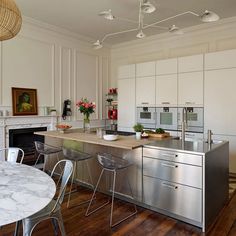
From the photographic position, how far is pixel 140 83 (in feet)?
17.1

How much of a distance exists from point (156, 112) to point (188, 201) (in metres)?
2.78

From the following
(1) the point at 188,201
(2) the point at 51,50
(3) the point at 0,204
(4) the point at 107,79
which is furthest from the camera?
(4) the point at 107,79

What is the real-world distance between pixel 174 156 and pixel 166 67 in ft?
9.10

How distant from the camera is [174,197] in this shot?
2.49m

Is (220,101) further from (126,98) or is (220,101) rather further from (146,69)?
(126,98)

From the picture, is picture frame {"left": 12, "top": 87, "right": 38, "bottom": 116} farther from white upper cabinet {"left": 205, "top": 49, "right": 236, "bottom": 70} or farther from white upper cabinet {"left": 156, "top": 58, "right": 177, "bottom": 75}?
white upper cabinet {"left": 205, "top": 49, "right": 236, "bottom": 70}

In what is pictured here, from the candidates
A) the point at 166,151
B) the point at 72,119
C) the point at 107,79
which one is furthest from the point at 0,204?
the point at 107,79

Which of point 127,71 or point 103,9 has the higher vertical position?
point 103,9

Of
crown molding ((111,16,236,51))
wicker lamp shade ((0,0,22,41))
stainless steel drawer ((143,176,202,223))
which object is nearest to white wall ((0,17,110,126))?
crown molding ((111,16,236,51))

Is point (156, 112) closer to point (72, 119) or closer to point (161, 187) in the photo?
point (72, 119)

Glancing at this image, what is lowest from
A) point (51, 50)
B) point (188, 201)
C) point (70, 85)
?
point (188, 201)

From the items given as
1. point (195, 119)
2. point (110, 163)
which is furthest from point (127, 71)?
point (110, 163)

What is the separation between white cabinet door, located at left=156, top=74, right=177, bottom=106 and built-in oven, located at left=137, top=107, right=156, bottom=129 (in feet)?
0.80

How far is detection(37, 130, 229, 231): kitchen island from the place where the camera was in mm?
2305
